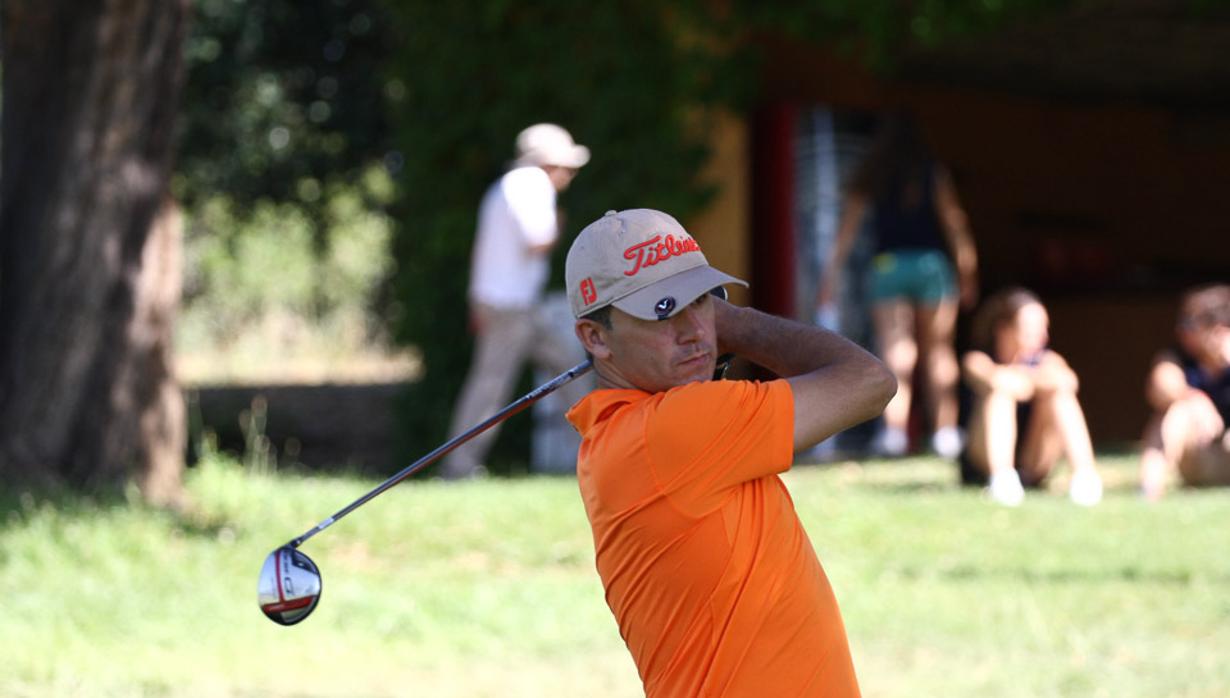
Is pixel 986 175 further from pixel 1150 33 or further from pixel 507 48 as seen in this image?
pixel 507 48

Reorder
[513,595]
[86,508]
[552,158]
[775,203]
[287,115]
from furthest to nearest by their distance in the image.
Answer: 1. [287,115]
2. [775,203]
3. [552,158]
4. [86,508]
5. [513,595]

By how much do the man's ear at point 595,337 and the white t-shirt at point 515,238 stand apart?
7228 mm

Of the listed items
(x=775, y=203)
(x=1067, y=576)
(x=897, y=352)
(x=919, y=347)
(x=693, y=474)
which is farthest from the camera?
(x=775, y=203)

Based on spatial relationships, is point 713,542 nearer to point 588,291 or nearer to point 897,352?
point 588,291

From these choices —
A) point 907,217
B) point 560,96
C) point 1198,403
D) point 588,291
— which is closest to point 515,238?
point 560,96

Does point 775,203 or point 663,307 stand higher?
point 775,203

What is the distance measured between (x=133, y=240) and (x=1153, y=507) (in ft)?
17.4

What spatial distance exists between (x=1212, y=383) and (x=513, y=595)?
427cm

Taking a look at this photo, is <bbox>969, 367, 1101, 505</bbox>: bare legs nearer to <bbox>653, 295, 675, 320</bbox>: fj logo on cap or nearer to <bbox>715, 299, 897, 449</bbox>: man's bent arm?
<bbox>715, 299, 897, 449</bbox>: man's bent arm

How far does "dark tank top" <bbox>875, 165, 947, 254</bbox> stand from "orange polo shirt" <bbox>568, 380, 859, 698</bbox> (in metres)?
8.73

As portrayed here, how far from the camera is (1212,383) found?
9789 millimetres

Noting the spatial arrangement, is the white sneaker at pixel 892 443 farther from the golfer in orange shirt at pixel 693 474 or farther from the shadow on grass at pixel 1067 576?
the golfer in orange shirt at pixel 693 474

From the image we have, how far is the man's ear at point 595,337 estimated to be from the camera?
3.26 metres

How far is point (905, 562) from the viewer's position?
26.5 feet
